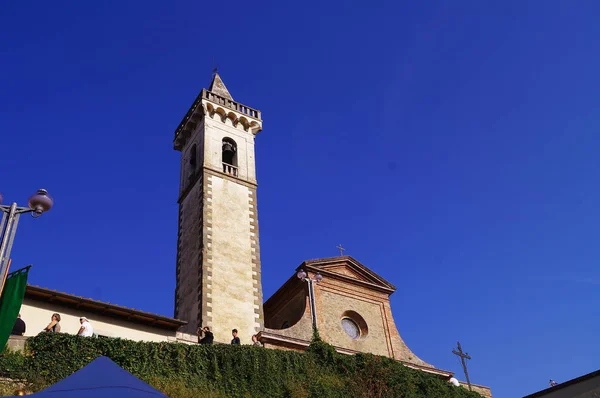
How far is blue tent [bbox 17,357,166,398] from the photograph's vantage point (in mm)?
7680

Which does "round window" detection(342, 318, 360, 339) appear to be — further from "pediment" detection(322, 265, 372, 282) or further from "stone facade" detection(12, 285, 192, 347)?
"stone facade" detection(12, 285, 192, 347)

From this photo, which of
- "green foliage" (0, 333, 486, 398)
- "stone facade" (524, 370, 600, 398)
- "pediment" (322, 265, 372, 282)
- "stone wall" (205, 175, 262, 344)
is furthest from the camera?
"pediment" (322, 265, 372, 282)

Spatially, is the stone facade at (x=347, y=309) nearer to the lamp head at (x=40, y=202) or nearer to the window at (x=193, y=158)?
the window at (x=193, y=158)

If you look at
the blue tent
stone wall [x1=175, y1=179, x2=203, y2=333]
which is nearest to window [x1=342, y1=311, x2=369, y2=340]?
stone wall [x1=175, y1=179, x2=203, y2=333]

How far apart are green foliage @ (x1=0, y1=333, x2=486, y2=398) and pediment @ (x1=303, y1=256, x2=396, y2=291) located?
26.3 ft

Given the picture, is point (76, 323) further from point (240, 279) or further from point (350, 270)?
point (350, 270)

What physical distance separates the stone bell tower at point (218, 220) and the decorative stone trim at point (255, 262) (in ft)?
0.15

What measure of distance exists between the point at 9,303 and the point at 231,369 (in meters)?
7.14

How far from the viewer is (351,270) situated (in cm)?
3017

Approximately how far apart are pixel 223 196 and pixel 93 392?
72.8 feet

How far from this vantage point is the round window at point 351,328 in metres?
28.4

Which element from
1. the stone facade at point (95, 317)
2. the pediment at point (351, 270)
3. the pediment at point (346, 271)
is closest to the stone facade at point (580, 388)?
the pediment at point (351, 270)

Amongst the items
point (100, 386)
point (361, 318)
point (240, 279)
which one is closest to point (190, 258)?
point (240, 279)

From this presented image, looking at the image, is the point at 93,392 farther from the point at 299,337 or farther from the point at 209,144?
the point at 209,144
